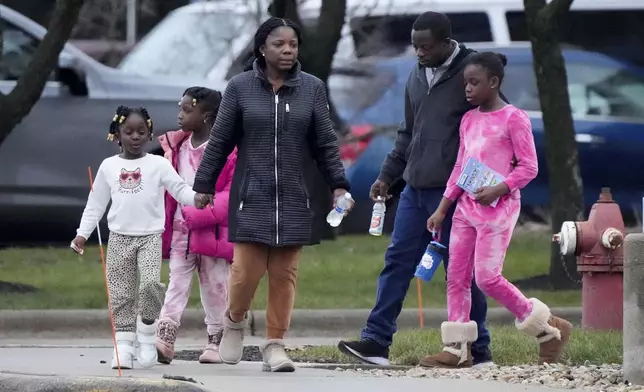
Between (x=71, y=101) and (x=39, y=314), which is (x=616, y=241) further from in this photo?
(x=71, y=101)

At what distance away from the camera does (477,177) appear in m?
7.94

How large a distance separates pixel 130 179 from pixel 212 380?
1.19 m

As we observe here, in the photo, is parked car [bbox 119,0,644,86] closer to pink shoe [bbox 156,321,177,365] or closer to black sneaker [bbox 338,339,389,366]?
pink shoe [bbox 156,321,177,365]

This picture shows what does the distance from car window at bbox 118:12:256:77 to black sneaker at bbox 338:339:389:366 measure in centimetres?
716

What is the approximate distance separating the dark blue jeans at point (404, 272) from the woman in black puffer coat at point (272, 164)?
0.54 metres

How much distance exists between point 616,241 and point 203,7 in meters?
7.80

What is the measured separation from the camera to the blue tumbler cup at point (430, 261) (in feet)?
26.3

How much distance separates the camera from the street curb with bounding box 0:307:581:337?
10742mm

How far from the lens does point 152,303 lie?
8.15 m

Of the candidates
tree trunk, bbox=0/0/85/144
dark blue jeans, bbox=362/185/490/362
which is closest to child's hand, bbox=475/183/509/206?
dark blue jeans, bbox=362/185/490/362

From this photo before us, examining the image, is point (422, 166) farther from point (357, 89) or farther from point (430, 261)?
point (357, 89)

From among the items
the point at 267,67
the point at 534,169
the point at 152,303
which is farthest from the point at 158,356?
the point at 534,169

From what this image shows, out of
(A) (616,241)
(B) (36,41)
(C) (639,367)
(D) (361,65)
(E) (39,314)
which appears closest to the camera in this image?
(C) (639,367)

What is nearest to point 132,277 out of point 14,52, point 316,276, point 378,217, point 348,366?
point 348,366
